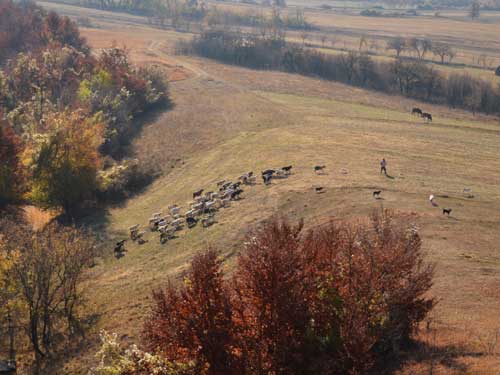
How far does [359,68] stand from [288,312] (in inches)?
5159

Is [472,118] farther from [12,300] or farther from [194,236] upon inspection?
[12,300]

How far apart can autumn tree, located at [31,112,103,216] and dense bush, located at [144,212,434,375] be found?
48.8m

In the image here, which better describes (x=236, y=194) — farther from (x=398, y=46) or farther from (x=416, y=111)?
(x=398, y=46)

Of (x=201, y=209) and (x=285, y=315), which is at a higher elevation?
(x=285, y=315)

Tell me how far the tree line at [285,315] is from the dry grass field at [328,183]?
11.8 feet

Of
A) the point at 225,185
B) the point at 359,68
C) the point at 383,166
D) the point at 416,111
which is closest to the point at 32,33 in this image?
the point at 359,68

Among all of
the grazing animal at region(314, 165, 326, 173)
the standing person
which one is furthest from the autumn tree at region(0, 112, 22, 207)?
the standing person

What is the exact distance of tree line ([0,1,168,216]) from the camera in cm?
6962

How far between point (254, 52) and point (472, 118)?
76895 mm

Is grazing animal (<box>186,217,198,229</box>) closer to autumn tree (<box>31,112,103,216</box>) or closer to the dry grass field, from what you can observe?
the dry grass field

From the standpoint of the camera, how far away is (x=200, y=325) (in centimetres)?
2372

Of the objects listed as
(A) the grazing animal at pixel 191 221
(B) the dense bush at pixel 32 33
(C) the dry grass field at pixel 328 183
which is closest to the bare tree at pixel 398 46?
(C) the dry grass field at pixel 328 183

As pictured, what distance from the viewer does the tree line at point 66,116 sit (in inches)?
2741

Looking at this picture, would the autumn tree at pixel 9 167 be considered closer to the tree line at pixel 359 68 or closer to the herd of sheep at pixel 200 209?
the herd of sheep at pixel 200 209
